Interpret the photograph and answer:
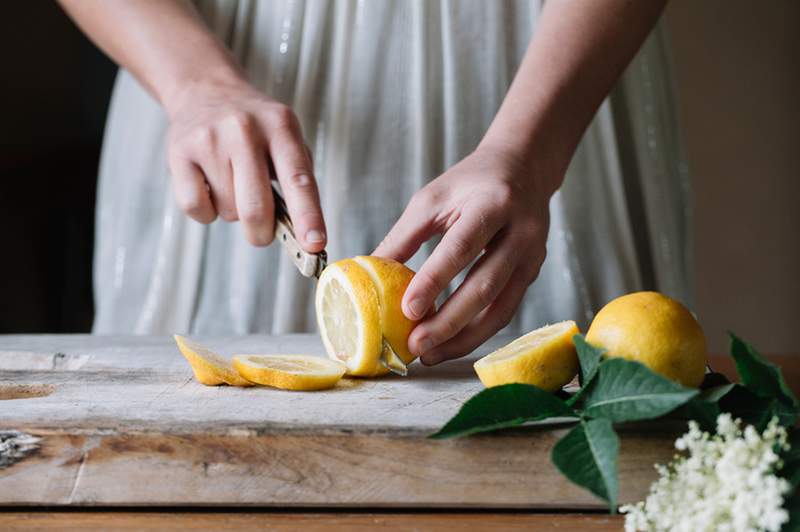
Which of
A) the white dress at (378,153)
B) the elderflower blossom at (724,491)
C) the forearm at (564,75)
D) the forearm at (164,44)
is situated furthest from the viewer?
the white dress at (378,153)

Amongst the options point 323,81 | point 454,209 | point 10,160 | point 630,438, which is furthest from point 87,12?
point 10,160

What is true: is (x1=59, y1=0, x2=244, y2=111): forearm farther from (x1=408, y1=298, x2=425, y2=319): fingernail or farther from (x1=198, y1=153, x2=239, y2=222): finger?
(x1=408, y1=298, x2=425, y2=319): fingernail

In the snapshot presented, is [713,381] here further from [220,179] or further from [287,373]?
[220,179]

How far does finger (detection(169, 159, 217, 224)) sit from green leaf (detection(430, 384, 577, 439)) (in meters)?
0.53

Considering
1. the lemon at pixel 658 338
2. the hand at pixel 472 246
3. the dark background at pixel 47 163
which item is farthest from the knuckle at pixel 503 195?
the dark background at pixel 47 163

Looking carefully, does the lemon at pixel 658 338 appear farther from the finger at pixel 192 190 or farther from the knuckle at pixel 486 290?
the finger at pixel 192 190

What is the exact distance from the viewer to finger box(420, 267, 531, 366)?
92cm

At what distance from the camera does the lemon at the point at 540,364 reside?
735mm

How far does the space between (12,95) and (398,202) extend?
221 centimetres

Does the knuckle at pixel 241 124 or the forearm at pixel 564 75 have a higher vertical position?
the forearm at pixel 564 75

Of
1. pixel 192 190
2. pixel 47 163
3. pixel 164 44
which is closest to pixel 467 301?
pixel 192 190

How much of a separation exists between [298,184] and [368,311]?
20cm

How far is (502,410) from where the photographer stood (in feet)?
2.05

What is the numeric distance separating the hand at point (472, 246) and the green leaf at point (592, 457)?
0.28 m
